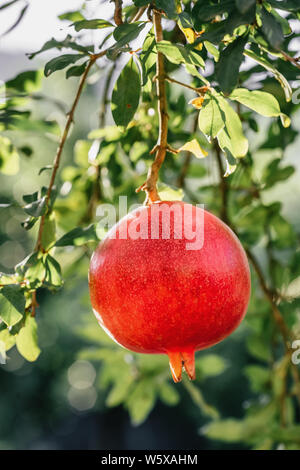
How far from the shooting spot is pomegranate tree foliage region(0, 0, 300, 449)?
0.55m

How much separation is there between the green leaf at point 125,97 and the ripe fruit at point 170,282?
0.37 ft

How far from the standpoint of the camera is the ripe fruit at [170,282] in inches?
21.7

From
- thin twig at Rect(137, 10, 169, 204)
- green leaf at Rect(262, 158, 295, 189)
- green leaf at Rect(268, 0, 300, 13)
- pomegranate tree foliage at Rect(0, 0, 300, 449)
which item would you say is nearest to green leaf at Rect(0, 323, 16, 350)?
pomegranate tree foliage at Rect(0, 0, 300, 449)

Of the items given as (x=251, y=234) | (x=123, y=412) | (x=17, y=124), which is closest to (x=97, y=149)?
(x=17, y=124)

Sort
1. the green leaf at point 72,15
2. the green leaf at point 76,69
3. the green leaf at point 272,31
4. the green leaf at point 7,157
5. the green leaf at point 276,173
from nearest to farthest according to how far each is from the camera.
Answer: the green leaf at point 272,31
the green leaf at point 76,69
the green leaf at point 72,15
the green leaf at point 7,157
the green leaf at point 276,173

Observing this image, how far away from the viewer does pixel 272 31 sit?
0.47m

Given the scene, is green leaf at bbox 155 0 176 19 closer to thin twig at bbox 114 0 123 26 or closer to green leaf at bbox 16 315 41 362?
thin twig at bbox 114 0 123 26

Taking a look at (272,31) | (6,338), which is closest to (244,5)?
(272,31)

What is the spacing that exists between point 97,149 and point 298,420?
388cm

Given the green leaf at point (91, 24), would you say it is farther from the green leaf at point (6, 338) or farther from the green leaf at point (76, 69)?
the green leaf at point (6, 338)

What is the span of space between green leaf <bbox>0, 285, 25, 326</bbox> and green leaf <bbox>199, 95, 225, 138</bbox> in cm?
28

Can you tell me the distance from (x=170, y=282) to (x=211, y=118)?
182mm

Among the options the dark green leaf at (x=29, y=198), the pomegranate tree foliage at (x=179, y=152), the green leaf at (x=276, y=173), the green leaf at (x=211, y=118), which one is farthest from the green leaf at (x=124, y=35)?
the green leaf at (x=276, y=173)

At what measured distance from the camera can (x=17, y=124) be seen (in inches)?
30.4
